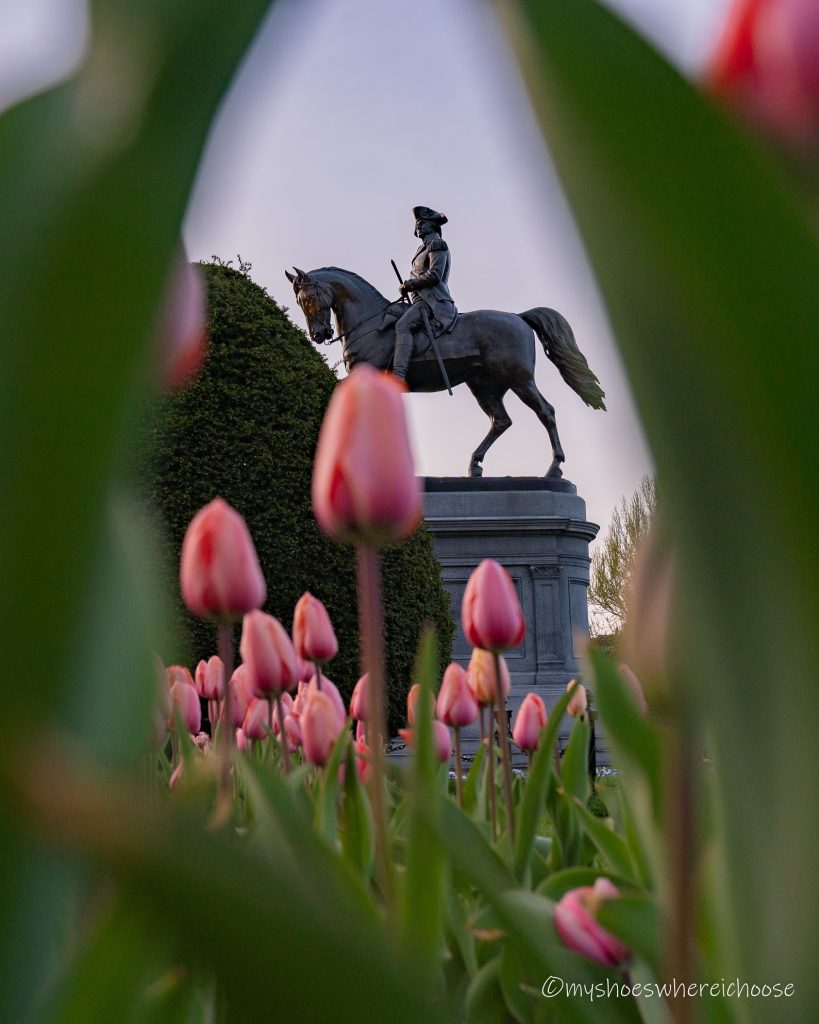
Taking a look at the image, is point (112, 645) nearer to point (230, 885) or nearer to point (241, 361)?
point (230, 885)

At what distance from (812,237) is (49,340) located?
0.48ft

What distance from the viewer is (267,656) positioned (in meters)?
1.24

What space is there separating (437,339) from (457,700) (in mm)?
9919

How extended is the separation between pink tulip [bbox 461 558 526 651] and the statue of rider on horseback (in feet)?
32.7

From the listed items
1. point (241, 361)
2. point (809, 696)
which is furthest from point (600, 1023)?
point (241, 361)

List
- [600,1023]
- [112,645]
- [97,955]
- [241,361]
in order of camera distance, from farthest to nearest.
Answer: [241,361]
[600,1023]
[112,645]
[97,955]

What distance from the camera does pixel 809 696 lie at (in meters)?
0.22

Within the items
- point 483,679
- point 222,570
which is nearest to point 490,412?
point 483,679

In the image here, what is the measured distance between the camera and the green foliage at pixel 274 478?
5.54 m

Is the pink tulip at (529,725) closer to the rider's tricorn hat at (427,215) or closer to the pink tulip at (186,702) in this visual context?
the pink tulip at (186,702)

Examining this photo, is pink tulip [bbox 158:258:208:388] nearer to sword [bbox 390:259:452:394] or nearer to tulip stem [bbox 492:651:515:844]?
tulip stem [bbox 492:651:515:844]

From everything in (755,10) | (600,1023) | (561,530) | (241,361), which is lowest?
(600,1023)

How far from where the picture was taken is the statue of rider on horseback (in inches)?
435

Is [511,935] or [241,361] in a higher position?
[241,361]
